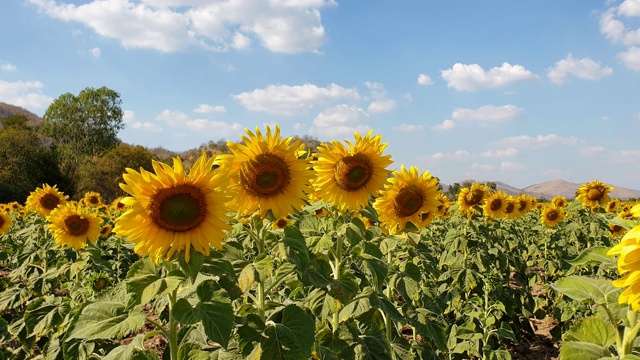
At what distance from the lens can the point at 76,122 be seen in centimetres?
7188

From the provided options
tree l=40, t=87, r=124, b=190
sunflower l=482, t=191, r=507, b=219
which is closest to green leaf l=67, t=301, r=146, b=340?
sunflower l=482, t=191, r=507, b=219

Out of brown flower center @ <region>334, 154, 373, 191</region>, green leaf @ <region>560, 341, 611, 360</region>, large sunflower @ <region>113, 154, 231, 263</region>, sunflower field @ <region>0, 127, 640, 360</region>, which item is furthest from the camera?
brown flower center @ <region>334, 154, 373, 191</region>

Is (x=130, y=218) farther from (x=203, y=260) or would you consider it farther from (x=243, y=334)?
(x=243, y=334)

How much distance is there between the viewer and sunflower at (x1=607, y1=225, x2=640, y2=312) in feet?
4.99

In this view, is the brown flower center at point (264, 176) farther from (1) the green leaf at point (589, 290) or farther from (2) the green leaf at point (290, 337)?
(1) the green leaf at point (589, 290)

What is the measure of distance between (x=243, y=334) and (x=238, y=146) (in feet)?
3.99

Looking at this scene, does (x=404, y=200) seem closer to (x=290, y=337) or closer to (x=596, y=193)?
(x=290, y=337)

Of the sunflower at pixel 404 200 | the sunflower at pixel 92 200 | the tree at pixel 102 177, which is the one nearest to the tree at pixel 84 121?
the tree at pixel 102 177

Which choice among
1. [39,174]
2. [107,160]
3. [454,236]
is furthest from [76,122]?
[454,236]

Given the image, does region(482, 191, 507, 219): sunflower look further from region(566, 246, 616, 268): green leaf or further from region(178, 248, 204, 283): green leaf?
region(178, 248, 204, 283): green leaf

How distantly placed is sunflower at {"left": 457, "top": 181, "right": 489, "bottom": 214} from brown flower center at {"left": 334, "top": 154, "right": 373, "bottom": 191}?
13.2 ft

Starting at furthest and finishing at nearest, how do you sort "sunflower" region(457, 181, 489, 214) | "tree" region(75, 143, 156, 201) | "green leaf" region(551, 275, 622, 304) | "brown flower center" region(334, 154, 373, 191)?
"tree" region(75, 143, 156, 201) < "sunflower" region(457, 181, 489, 214) < "brown flower center" region(334, 154, 373, 191) < "green leaf" region(551, 275, 622, 304)

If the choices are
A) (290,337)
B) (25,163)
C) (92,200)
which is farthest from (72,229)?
(25,163)

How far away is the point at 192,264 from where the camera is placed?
2.35m
